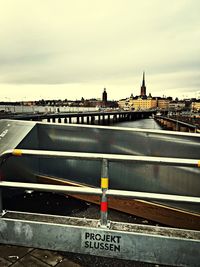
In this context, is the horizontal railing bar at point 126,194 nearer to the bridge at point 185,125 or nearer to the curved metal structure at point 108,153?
the curved metal structure at point 108,153

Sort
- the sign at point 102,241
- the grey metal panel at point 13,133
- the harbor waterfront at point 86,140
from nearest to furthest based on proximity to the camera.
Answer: the sign at point 102,241, the harbor waterfront at point 86,140, the grey metal panel at point 13,133

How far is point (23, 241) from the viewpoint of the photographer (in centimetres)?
276

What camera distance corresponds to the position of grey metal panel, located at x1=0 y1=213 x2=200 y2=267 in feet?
8.00

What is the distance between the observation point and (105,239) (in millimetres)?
2584

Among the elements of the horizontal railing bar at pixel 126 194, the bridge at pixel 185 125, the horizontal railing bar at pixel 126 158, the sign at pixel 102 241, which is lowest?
the bridge at pixel 185 125

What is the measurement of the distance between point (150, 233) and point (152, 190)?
161 cm

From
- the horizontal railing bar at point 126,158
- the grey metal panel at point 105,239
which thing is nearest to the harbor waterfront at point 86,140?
the grey metal panel at point 105,239

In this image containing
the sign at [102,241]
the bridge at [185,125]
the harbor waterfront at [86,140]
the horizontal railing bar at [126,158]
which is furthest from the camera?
the bridge at [185,125]

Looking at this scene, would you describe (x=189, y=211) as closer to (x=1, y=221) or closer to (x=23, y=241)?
(x=23, y=241)

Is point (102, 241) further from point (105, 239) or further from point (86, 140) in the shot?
point (86, 140)

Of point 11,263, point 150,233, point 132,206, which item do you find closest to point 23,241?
point 11,263

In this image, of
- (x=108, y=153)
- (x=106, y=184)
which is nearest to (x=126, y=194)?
(x=106, y=184)

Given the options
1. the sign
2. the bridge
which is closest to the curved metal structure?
the sign

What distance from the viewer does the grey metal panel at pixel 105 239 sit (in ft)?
8.00
